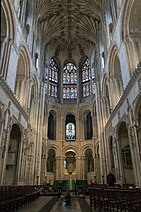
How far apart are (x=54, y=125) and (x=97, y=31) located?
1656cm

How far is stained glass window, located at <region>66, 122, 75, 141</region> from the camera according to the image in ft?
107

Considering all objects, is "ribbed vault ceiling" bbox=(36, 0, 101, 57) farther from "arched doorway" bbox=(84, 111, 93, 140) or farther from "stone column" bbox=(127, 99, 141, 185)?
"stone column" bbox=(127, 99, 141, 185)

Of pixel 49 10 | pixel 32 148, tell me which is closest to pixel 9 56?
pixel 32 148

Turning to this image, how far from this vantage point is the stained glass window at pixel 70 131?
32.5 meters

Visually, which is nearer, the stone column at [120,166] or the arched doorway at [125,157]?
the stone column at [120,166]

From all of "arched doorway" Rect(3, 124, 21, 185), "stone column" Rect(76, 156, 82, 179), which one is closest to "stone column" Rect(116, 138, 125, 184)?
"arched doorway" Rect(3, 124, 21, 185)

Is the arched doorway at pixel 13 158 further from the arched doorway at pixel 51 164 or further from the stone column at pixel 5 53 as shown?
the arched doorway at pixel 51 164

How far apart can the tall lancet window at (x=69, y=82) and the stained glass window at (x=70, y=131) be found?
5129 millimetres

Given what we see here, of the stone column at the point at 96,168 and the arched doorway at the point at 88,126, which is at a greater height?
the arched doorway at the point at 88,126

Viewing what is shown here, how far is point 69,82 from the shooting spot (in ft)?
119

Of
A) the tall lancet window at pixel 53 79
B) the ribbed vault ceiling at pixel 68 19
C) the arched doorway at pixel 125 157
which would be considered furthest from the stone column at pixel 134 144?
the tall lancet window at pixel 53 79

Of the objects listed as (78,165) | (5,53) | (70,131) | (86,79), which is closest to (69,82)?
(86,79)

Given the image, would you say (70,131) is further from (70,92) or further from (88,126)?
(70,92)

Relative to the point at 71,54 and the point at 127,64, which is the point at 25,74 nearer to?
the point at 127,64
